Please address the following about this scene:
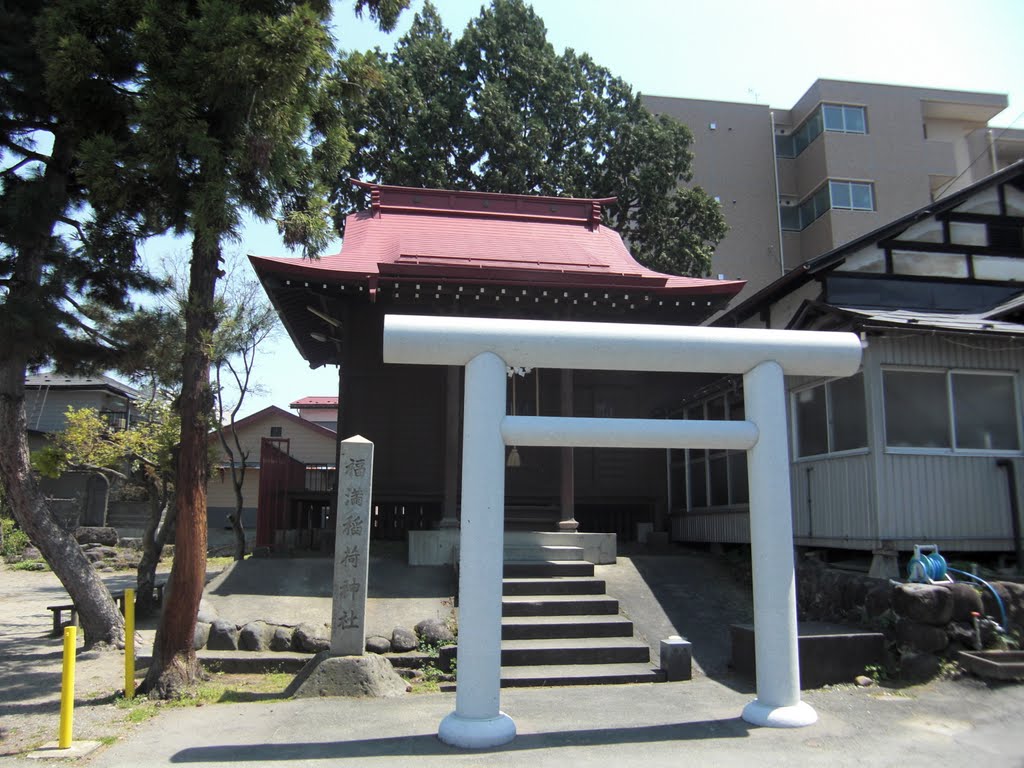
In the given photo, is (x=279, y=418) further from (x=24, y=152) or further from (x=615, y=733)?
(x=615, y=733)

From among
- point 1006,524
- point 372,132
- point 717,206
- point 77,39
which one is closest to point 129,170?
point 77,39

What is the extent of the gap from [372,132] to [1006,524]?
17477mm

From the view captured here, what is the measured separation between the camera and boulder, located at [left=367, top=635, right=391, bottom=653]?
7.61 metres

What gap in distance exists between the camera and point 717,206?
2125 cm

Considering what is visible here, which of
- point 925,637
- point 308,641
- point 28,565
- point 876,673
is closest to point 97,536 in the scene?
Answer: point 28,565

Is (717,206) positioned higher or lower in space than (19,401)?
higher

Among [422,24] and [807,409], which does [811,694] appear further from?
[422,24]

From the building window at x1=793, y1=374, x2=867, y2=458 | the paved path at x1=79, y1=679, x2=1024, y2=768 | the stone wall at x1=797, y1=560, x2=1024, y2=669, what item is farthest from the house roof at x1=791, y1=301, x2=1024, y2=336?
the paved path at x1=79, y1=679, x2=1024, y2=768

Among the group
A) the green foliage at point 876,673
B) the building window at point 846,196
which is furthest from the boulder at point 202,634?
the building window at point 846,196

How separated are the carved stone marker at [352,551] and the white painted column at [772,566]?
351 cm

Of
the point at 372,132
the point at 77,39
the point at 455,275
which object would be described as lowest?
the point at 455,275

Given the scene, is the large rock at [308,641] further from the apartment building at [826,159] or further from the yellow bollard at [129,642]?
the apartment building at [826,159]

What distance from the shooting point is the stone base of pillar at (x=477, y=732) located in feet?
15.7

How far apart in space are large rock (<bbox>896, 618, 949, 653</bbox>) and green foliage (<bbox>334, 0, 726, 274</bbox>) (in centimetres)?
1516
